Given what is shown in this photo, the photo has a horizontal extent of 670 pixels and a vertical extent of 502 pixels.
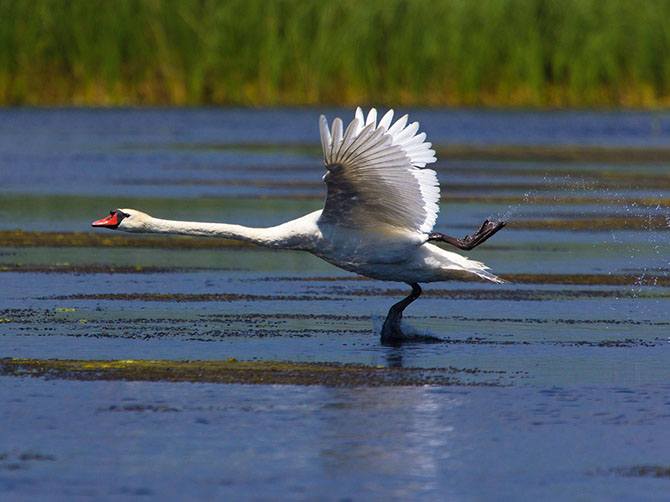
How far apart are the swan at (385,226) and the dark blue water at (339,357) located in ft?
1.47

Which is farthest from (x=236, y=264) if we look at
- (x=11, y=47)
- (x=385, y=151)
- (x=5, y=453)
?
(x=11, y=47)

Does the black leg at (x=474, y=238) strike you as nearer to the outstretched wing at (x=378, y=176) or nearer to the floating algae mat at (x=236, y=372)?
the outstretched wing at (x=378, y=176)

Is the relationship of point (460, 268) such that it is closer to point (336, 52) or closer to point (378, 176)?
point (378, 176)

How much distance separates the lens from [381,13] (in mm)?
37000

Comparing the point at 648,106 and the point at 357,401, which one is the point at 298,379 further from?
the point at 648,106

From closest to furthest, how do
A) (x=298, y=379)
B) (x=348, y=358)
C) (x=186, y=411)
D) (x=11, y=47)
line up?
(x=186, y=411) < (x=298, y=379) < (x=348, y=358) < (x=11, y=47)

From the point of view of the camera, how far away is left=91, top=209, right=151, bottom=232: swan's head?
33.2 ft

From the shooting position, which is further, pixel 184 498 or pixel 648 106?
pixel 648 106

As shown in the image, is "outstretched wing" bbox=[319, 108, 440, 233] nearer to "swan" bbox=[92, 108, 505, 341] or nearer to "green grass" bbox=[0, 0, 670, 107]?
"swan" bbox=[92, 108, 505, 341]

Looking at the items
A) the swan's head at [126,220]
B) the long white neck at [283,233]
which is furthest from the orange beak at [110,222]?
the long white neck at [283,233]

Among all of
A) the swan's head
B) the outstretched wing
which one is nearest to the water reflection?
the outstretched wing

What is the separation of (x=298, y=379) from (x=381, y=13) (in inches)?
1171

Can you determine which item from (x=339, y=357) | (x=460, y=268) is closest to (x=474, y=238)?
(x=460, y=268)

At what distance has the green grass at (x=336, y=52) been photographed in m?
35.2
